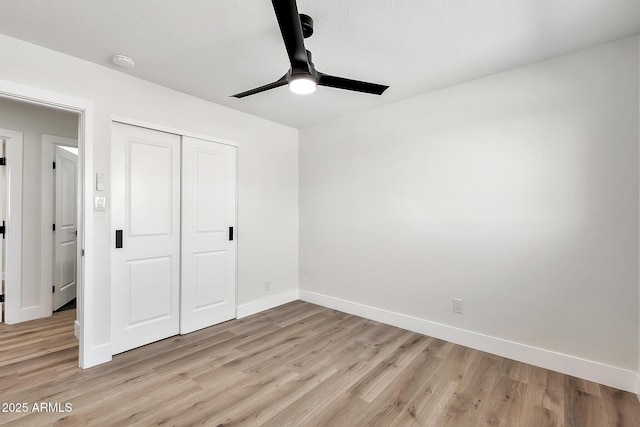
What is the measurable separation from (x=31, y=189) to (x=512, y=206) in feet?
16.9

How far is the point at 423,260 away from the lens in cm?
311

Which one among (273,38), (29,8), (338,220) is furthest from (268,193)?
(29,8)

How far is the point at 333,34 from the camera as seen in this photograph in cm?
207

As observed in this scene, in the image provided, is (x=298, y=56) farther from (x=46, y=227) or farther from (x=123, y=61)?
(x=46, y=227)

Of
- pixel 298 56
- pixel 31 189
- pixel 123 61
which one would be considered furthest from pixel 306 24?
pixel 31 189

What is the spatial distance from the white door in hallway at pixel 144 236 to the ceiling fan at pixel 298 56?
5.49ft

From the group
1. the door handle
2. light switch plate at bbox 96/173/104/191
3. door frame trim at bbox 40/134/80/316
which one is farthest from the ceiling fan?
door frame trim at bbox 40/134/80/316

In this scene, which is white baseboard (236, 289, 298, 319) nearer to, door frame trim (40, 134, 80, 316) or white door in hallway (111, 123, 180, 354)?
white door in hallway (111, 123, 180, 354)

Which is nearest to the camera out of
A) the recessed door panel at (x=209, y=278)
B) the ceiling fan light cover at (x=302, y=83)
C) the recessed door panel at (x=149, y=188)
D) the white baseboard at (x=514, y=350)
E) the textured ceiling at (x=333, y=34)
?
the ceiling fan light cover at (x=302, y=83)

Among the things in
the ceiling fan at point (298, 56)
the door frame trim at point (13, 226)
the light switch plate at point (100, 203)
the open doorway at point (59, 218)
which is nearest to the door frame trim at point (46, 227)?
the open doorway at point (59, 218)

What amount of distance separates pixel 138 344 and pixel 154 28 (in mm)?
2663

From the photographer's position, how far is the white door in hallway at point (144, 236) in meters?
2.61

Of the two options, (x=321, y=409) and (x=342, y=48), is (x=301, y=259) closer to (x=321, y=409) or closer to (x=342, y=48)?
(x=321, y=409)

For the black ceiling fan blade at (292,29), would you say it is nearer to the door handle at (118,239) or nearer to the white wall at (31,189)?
the door handle at (118,239)
